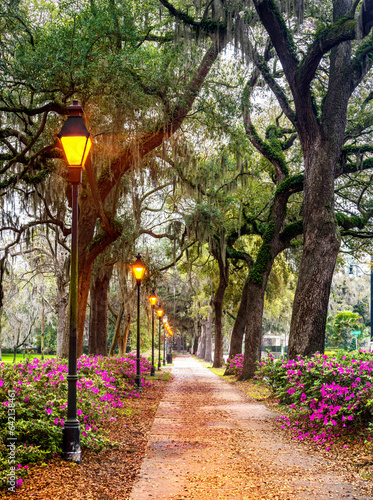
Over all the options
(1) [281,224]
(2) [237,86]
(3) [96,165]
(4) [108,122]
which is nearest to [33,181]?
(3) [96,165]

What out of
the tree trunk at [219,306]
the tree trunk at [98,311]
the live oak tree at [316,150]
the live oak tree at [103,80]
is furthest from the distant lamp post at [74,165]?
the tree trunk at [219,306]

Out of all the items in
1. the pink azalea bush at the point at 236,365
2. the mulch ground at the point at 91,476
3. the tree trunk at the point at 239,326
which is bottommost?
the pink azalea bush at the point at 236,365

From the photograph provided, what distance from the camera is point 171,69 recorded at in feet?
38.9

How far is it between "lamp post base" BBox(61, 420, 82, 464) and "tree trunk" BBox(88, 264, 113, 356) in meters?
12.8

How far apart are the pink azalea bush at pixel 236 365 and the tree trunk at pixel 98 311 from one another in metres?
5.53

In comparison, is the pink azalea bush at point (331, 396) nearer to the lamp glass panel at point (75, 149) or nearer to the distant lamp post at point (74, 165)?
the distant lamp post at point (74, 165)

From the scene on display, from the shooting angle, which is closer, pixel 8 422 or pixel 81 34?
pixel 8 422

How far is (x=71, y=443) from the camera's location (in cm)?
566

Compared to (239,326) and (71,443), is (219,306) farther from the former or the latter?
(71,443)

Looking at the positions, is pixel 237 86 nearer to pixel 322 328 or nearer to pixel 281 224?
pixel 281 224

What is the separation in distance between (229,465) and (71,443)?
1.81 m

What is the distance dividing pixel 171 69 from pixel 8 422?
889 centimetres

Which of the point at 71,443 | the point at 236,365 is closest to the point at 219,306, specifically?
the point at 236,365

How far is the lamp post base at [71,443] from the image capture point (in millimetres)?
5621
